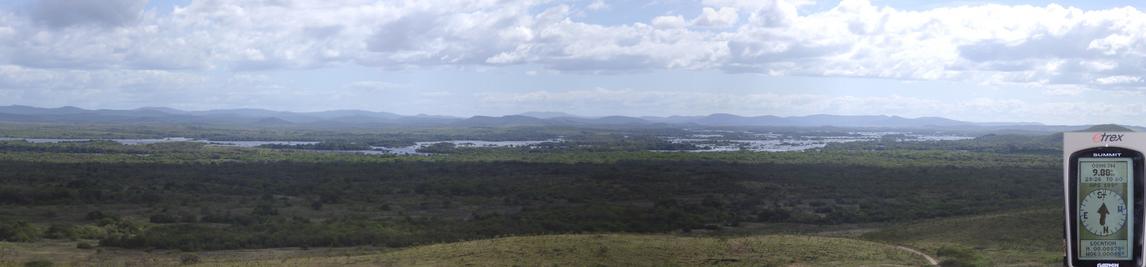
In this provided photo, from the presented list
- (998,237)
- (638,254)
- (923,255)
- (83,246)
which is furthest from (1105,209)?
(83,246)

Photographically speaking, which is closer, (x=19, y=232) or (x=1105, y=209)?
(x=1105, y=209)

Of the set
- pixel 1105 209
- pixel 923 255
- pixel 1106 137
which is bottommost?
pixel 923 255

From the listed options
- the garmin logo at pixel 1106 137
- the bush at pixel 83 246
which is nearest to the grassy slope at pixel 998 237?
the garmin logo at pixel 1106 137

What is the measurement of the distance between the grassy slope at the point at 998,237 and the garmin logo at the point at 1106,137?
14782 millimetres

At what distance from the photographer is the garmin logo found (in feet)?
33.0

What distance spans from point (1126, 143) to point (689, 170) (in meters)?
69.5

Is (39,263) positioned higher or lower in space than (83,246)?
higher

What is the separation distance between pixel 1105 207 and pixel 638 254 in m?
16.7

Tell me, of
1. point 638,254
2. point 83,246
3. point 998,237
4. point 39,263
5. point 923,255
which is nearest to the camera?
point 39,263

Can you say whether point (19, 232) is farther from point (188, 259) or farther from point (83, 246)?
point (188, 259)

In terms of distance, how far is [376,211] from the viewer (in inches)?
1903

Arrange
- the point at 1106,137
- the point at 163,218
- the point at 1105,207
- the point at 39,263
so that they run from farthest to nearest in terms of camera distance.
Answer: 1. the point at 163,218
2. the point at 39,263
3. the point at 1105,207
4. the point at 1106,137

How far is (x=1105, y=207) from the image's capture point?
404 inches

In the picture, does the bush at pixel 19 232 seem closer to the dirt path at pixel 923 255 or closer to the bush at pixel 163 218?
the bush at pixel 163 218
